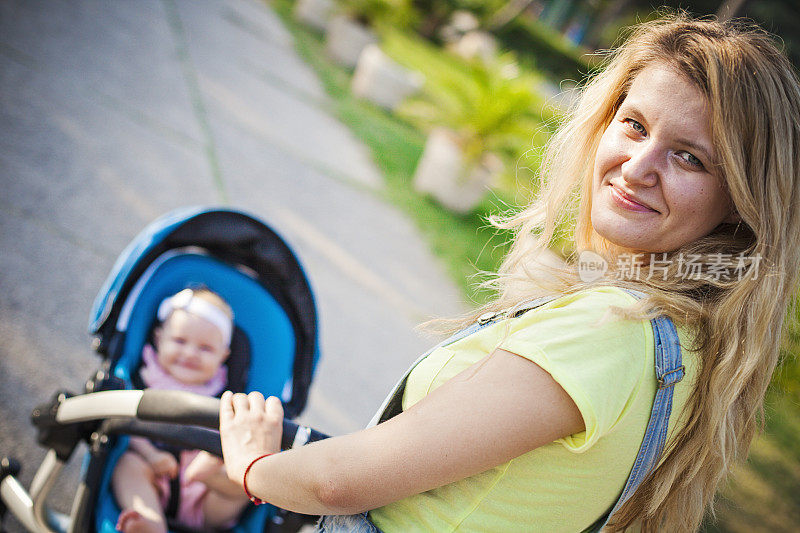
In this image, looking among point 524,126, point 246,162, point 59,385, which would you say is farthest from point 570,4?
point 59,385

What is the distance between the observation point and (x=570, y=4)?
142ft

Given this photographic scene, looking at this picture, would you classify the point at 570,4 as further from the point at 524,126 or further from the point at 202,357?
the point at 202,357

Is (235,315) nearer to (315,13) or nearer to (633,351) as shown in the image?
(633,351)

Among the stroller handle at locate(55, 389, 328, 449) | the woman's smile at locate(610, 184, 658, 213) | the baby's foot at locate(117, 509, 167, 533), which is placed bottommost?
the baby's foot at locate(117, 509, 167, 533)

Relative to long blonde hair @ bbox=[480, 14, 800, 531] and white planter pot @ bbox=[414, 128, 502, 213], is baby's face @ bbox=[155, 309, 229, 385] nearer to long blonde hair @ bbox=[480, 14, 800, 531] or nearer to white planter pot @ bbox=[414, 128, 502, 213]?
long blonde hair @ bbox=[480, 14, 800, 531]

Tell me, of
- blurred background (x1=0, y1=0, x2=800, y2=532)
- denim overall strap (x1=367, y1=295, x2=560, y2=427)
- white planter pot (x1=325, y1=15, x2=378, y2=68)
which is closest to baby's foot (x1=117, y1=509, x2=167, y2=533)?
blurred background (x1=0, y1=0, x2=800, y2=532)

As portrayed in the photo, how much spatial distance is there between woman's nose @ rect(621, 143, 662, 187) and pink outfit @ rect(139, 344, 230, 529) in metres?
1.64

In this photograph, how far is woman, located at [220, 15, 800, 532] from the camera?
3.38 ft

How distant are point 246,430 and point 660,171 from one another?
1.02 meters

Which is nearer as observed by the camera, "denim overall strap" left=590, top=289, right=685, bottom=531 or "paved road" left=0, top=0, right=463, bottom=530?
"denim overall strap" left=590, top=289, right=685, bottom=531

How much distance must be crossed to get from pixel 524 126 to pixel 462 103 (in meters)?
0.76

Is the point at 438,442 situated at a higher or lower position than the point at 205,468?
higher

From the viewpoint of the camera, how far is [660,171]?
1.18 meters

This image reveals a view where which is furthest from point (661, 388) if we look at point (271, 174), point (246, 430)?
point (271, 174)
